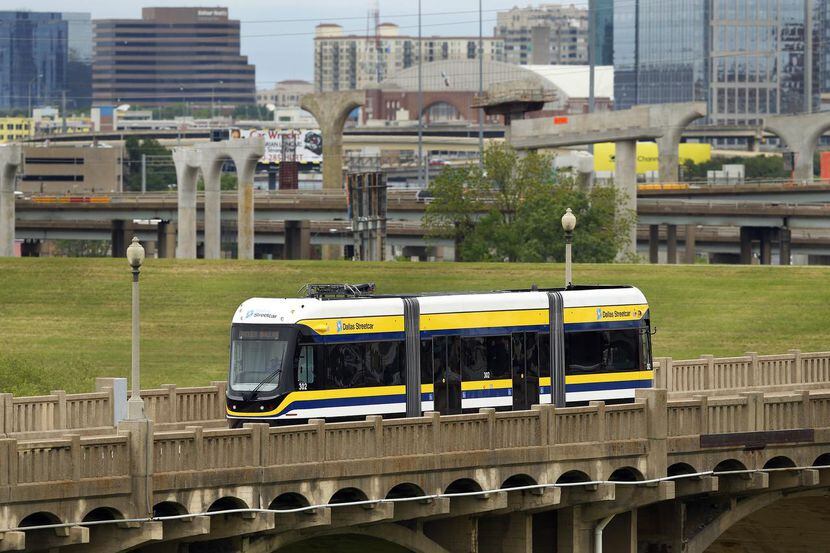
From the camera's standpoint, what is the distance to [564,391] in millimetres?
39906

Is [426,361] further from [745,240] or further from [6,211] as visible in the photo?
[745,240]

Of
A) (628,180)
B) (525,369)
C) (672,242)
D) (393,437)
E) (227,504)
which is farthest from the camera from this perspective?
(672,242)

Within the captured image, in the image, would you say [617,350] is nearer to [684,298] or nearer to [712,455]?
[712,455]

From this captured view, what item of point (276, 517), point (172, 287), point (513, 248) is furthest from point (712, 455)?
point (513, 248)

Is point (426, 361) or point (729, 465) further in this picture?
point (729, 465)

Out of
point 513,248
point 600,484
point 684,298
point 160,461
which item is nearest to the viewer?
point 160,461

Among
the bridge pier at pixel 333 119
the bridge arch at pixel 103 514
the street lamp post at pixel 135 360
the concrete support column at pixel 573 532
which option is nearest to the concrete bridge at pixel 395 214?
the bridge pier at pixel 333 119

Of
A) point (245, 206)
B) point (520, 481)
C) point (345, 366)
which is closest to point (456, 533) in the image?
point (520, 481)

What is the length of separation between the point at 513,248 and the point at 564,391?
64627mm

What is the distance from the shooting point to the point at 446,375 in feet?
125

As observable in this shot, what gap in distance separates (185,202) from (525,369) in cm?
8587

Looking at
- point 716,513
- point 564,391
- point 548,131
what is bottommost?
point 716,513

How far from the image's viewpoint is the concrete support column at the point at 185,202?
12150 cm

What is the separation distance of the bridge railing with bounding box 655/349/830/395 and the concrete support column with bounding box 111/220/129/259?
4219 inches
